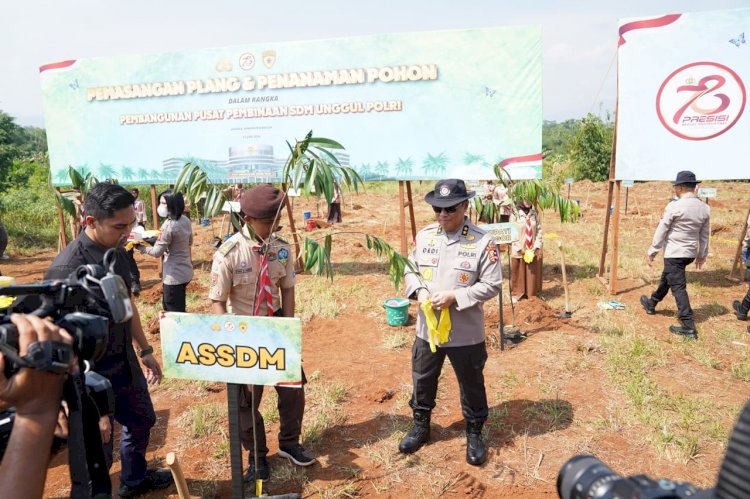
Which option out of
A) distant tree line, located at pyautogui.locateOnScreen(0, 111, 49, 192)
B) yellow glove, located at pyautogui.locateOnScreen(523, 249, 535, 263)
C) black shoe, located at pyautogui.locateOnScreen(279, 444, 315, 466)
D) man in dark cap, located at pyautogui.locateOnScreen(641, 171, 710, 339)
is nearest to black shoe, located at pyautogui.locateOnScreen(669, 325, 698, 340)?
man in dark cap, located at pyautogui.locateOnScreen(641, 171, 710, 339)

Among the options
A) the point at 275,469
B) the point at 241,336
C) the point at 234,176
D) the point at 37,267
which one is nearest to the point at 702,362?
the point at 275,469

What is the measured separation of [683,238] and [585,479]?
18.1 ft

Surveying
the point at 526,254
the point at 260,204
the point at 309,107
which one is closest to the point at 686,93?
the point at 526,254

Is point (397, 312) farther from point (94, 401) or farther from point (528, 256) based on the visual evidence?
point (94, 401)

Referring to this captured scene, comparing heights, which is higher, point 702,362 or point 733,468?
point 733,468

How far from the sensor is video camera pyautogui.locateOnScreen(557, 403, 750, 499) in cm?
73

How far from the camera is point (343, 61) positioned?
759cm

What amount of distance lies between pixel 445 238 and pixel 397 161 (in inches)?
176

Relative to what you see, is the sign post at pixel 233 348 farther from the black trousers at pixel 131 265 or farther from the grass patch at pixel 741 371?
the grass patch at pixel 741 371

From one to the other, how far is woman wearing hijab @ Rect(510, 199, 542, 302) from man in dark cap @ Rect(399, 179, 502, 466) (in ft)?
10.6

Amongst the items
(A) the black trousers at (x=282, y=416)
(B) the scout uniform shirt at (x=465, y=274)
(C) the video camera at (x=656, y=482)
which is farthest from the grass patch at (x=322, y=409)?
A: (C) the video camera at (x=656, y=482)

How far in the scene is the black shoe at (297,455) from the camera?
3.39 m

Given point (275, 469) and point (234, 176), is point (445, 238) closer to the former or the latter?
point (275, 469)

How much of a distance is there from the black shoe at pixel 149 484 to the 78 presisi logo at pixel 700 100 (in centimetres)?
713
